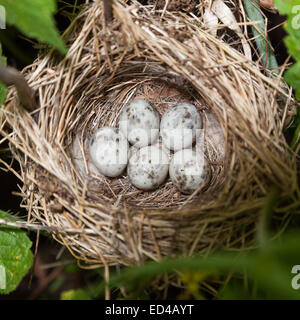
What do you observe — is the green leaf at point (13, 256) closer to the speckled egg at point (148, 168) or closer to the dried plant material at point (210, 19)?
the speckled egg at point (148, 168)

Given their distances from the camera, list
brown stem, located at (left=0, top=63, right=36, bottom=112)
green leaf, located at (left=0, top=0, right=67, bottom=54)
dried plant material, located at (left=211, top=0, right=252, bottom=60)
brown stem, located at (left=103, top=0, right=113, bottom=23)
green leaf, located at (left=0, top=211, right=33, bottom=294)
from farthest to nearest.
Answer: dried plant material, located at (left=211, top=0, right=252, bottom=60)
green leaf, located at (left=0, top=211, right=33, bottom=294)
brown stem, located at (left=103, top=0, right=113, bottom=23)
brown stem, located at (left=0, top=63, right=36, bottom=112)
green leaf, located at (left=0, top=0, right=67, bottom=54)

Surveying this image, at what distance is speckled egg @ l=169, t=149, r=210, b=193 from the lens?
49.1 inches

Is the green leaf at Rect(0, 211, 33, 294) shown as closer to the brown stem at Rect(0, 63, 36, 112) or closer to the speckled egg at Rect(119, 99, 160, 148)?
the brown stem at Rect(0, 63, 36, 112)

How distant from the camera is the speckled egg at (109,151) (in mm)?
1286

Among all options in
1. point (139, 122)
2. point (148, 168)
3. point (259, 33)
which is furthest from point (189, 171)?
point (259, 33)

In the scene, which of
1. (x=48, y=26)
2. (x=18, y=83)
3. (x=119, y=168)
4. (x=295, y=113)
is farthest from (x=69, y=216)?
(x=295, y=113)

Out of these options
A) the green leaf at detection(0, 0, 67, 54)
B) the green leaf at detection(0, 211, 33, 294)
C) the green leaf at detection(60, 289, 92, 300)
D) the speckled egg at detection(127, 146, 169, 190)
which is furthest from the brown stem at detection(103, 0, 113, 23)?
the green leaf at detection(60, 289, 92, 300)

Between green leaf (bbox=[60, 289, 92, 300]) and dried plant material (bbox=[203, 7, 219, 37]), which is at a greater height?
dried plant material (bbox=[203, 7, 219, 37])

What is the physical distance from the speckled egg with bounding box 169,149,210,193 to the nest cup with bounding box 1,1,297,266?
0.40 feet

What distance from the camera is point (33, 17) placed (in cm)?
77

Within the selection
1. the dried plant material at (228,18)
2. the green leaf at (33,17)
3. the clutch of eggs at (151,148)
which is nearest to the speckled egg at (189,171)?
the clutch of eggs at (151,148)

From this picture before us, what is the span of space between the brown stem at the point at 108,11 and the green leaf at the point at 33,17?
0.88 feet

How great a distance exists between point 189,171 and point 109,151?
0.32m

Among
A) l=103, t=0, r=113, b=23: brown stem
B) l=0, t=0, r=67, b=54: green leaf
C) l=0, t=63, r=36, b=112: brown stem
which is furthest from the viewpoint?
l=103, t=0, r=113, b=23: brown stem
